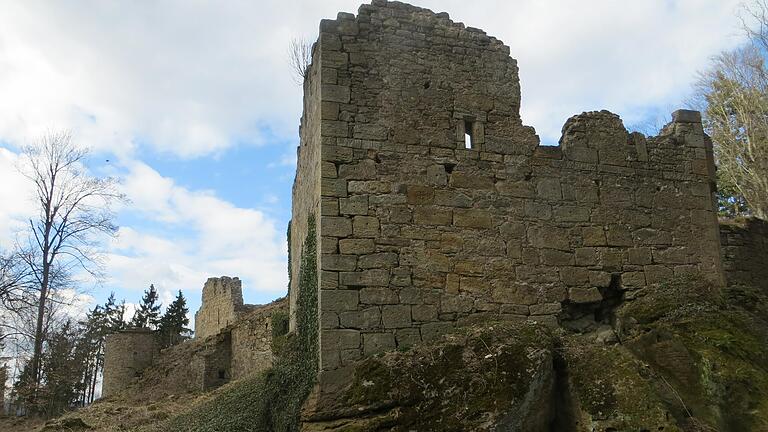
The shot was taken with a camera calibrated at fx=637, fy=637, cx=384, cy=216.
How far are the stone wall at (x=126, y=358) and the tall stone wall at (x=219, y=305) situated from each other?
258 centimetres

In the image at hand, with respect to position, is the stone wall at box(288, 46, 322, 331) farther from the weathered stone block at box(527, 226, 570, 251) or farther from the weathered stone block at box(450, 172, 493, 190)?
the weathered stone block at box(527, 226, 570, 251)

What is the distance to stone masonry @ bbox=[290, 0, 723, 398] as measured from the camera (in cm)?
775

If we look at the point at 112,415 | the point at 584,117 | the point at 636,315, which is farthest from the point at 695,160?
the point at 112,415

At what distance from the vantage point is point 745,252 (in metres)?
12.6

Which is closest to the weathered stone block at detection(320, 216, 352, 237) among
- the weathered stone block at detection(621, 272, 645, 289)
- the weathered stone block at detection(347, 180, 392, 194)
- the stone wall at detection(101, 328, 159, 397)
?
the weathered stone block at detection(347, 180, 392, 194)

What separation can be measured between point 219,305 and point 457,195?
1900 centimetres

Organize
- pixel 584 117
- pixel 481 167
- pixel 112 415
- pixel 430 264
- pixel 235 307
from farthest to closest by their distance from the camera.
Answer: pixel 235 307, pixel 112 415, pixel 584 117, pixel 481 167, pixel 430 264

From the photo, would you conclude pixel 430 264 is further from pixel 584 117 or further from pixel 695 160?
pixel 695 160

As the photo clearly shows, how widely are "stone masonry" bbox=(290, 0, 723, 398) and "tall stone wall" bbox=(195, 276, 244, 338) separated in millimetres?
15379

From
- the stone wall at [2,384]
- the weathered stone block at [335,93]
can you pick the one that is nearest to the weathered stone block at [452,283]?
the weathered stone block at [335,93]

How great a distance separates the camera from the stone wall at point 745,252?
40.6ft

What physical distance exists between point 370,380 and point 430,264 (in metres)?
1.67

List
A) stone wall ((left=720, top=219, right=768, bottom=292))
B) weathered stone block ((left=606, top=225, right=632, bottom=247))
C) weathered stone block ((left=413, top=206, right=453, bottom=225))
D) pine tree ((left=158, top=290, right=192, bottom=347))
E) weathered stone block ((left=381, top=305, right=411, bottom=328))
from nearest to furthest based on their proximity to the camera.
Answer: weathered stone block ((left=381, top=305, right=411, bottom=328)) → weathered stone block ((left=413, top=206, right=453, bottom=225)) → weathered stone block ((left=606, top=225, right=632, bottom=247)) → stone wall ((left=720, top=219, right=768, bottom=292)) → pine tree ((left=158, top=290, right=192, bottom=347))

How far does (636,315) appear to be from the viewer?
27.7ft
